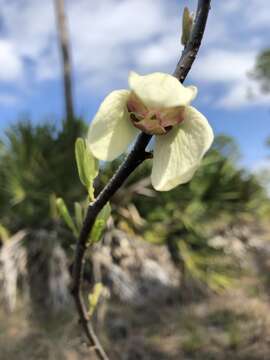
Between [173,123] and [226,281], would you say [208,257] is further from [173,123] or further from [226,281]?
[173,123]

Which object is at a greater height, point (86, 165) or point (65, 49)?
point (86, 165)

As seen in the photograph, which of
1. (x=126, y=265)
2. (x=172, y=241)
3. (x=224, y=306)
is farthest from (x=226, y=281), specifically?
(x=126, y=265)

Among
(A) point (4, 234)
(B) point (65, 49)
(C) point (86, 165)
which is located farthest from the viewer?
(B) point (65, 49)

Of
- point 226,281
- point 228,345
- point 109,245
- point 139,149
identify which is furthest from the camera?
point 226,281

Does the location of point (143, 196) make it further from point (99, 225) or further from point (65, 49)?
point (99, 225)

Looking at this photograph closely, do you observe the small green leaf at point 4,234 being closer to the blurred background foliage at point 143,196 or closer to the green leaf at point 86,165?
the blurred background foliage at point 143,196

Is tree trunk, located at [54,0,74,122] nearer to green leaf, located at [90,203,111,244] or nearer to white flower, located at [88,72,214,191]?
green leaf, located at [90,203,111,244]

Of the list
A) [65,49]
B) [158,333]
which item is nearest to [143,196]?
[158,333]

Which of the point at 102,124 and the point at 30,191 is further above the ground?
the point at 102,124
